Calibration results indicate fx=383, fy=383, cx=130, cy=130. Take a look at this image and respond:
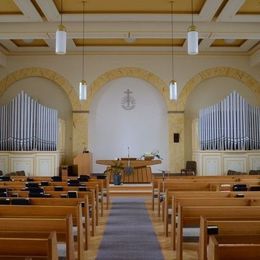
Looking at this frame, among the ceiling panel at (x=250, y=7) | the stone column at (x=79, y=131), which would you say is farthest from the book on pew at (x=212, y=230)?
the stone column at (x=79, y=131)

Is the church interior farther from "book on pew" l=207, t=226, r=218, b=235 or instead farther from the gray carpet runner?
"book on pew" l=207, t=226, r=218, b=235

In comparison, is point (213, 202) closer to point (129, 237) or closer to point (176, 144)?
point (129, 237)

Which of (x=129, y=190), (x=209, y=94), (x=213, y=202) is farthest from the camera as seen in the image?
(x=209, y=94)

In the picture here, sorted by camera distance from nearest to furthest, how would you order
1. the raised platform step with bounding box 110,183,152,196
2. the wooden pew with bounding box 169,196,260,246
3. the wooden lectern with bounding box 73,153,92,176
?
1. the wooden pew with bounding box 169,196,260,246
2. the raised platform step with bounding box 110,183,152,196
3. the wooden lectern with bounding box 73,153,92,176

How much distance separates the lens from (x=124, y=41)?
13570 millimetres

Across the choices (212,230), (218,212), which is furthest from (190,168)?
(212,230)

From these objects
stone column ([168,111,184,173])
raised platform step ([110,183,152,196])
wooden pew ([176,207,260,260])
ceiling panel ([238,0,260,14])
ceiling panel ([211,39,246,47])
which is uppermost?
ceiling panel ([211,39,246,47])

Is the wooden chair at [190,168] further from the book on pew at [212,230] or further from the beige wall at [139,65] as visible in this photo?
the book on pew at [212,230]

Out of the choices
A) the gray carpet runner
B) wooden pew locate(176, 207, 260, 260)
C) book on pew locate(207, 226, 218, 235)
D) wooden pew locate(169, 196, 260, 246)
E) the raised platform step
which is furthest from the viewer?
the raised platform step

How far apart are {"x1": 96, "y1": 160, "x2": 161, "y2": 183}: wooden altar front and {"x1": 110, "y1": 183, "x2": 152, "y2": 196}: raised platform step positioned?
72cm

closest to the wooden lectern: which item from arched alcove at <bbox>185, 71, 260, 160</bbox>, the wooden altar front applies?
the wooden altar front

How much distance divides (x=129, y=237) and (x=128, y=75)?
9855mm

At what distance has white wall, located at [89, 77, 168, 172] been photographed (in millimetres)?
15258

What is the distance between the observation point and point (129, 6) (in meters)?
10.0
